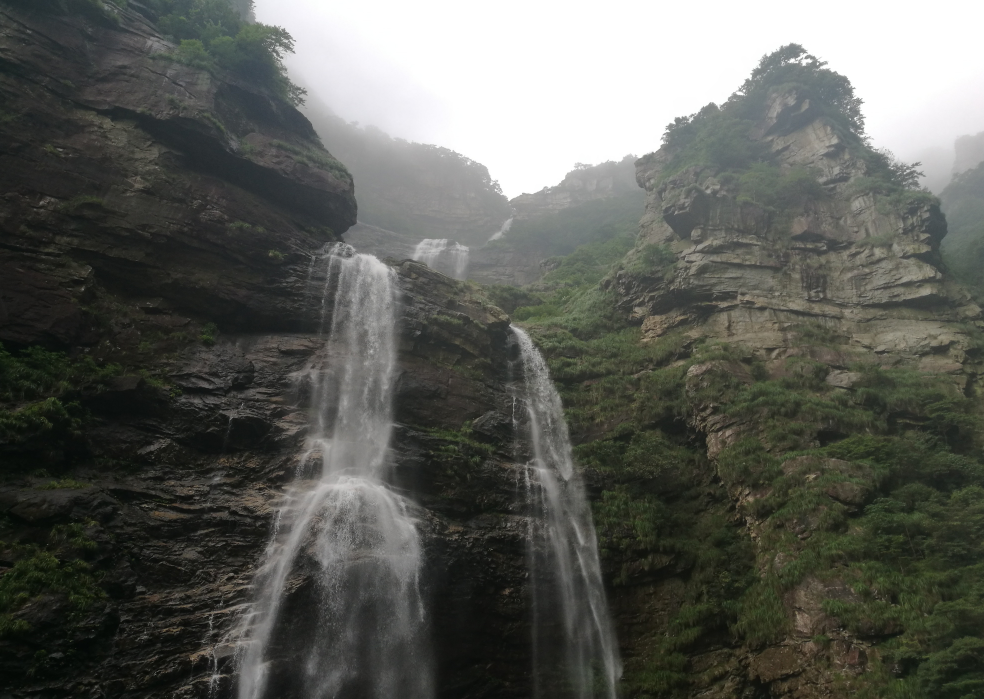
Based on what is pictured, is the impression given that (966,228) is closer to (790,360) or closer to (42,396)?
(790,360)

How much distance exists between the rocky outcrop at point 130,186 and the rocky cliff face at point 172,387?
6 centimetres

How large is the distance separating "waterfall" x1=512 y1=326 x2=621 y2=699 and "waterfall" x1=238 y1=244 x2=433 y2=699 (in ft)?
9.64

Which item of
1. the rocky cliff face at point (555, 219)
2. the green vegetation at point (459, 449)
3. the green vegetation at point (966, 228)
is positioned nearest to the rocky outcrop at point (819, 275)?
the green vegetation at point (966, 228)

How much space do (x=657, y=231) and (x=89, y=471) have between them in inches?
1057

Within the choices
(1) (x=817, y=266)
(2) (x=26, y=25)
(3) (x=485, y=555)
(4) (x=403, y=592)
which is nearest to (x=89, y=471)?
(4) (x=403, y=592)

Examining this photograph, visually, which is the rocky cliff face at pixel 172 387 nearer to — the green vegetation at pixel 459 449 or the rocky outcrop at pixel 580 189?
the green vegetation at pixel 459 449

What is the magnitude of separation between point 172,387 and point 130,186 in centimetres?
684

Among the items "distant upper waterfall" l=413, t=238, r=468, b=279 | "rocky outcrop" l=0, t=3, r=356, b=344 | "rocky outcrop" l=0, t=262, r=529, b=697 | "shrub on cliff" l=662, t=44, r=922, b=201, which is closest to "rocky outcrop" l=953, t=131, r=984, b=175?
"shrub on cliff" l=662, t=44, r=922, b=201

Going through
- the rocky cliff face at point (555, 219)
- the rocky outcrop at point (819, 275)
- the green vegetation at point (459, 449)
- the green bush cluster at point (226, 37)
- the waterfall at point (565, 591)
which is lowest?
the waterfall at point (565, 591)

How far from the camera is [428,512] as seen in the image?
1397 cm

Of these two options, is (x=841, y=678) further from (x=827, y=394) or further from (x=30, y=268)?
(x=30, y=268)

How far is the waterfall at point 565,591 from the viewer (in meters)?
12.5

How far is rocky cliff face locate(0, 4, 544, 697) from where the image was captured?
33.4ft

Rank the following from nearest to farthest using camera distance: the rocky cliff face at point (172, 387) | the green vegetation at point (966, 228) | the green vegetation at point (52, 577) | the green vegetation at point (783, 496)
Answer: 1. the green vegetation at point (52, 577)
2. the rocky cliff face at point (172, 387)
3. the green vegetation at point (783, 496)
4. the green vegetation at point (966, 228)
